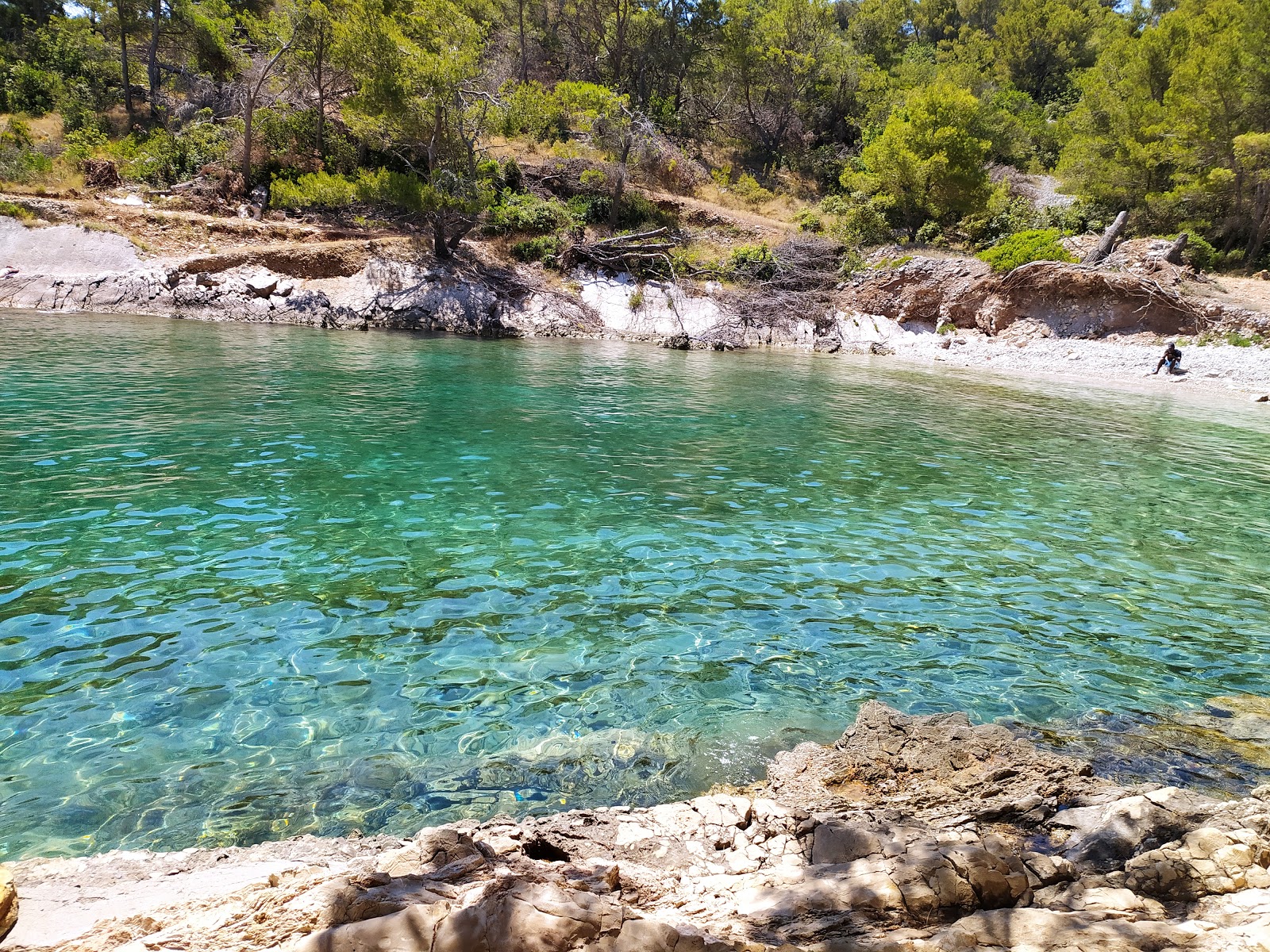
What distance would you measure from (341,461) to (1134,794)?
9188 mm

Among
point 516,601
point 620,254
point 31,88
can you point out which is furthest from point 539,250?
point 516,601

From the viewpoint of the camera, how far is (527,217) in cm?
3500

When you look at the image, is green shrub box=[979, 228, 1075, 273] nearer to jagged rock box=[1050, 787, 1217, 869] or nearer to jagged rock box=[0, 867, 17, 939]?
jagged rock box=[1050, 787, 1217, 869]

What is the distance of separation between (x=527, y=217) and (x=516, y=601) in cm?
3278

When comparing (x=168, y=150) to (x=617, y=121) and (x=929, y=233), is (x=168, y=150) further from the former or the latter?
(x=929, y=233)

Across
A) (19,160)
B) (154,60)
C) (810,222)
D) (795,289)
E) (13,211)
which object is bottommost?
(795,289)

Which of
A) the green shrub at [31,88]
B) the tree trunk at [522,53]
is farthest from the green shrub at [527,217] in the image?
the green shrub at [31,88]

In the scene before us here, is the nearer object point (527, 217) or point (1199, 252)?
point (1199, 252)

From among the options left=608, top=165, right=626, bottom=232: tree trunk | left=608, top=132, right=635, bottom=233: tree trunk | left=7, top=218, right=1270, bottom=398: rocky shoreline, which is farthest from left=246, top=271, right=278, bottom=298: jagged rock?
left=608, top=165, right=626, bottom=232: tree trunk

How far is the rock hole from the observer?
3.06m

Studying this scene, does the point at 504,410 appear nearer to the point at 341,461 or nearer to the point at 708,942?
the point at 341,461

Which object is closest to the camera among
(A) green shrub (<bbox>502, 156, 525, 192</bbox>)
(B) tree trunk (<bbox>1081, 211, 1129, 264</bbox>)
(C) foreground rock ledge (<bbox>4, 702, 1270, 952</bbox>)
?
(C) foreground rock ledge (<bbox>4, 702, 1270, 952</bbox>)

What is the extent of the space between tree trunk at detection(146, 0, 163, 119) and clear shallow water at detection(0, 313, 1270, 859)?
3466 cm

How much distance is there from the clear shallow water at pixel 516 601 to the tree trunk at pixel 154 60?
3466 cm
